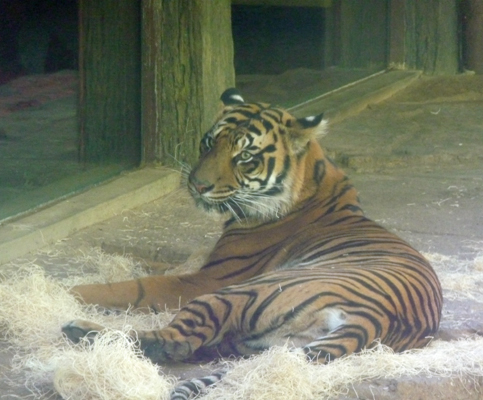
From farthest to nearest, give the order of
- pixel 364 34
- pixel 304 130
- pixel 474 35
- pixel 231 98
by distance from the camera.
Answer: pixel 474 35, pixel 364 34, pixel 231 98, pixel 304 130

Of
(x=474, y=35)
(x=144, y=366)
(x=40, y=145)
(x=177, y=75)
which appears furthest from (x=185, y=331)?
(x=474, y=35)

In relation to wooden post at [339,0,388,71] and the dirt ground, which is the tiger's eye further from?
wooden post at [339,0,388,71]

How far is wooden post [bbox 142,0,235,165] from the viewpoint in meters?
6.79

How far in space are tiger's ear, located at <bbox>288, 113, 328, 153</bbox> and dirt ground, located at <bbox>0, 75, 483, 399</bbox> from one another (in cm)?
93

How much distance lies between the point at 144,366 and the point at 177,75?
160 inches

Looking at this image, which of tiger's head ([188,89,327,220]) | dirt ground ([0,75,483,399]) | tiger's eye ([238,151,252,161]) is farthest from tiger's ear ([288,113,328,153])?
dirt ground ([0,75,483,399])

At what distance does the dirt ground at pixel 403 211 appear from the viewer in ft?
13.7

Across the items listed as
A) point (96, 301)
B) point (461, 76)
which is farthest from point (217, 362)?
point (461, 76)

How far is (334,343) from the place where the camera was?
3.19m

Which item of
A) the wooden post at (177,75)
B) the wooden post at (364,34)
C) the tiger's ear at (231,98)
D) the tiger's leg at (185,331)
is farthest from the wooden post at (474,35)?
the tiger's leg at (185,331)

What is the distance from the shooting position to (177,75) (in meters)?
6.87

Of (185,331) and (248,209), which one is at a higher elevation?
(248,209)

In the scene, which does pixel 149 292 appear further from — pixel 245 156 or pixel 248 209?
pixel 245 156

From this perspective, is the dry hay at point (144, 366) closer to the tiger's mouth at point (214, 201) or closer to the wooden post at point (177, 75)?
the tiger's mouth at point (214, 201)
